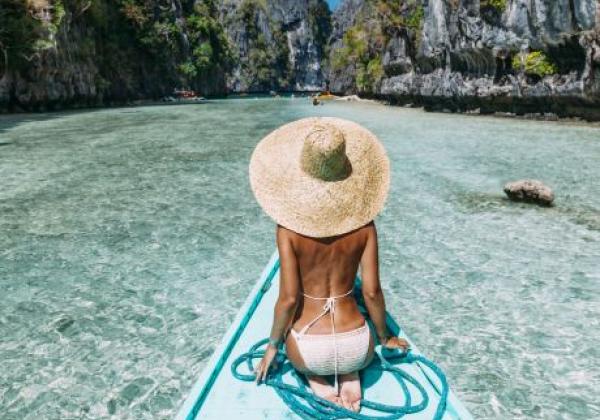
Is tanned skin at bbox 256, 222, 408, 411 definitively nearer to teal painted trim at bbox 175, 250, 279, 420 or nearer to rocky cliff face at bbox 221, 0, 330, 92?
teal painted trim at bbox 175, 250, 279, 420

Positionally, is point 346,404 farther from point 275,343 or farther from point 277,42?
point 277,42

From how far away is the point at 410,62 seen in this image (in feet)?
138

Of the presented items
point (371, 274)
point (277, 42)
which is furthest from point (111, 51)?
point (277, 42)

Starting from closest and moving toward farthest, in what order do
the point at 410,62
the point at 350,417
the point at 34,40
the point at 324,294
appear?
the point at 350,417 < the point at 324,294 < the point at 34,40 < the point at 410,62

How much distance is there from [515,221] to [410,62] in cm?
3694

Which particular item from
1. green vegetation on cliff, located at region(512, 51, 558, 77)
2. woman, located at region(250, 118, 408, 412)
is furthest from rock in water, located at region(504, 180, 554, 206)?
green vegetation on cliff, located at region(512, 51, 558, 77)

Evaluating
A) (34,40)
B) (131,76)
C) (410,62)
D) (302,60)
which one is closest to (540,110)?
(410,62)

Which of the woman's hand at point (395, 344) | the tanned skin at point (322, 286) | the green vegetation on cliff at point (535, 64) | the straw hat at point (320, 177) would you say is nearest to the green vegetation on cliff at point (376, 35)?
the green vegetation on cliff at point (535, 64)

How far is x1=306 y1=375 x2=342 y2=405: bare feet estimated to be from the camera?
9.04 ft

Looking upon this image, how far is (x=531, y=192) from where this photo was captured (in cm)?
936

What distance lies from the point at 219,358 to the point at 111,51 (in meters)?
56.2

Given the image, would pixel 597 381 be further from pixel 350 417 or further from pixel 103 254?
pixel 103 254

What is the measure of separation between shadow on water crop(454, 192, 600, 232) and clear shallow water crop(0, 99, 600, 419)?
2.7 inches

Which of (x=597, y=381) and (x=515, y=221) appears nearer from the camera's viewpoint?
(x=597, y=381)
